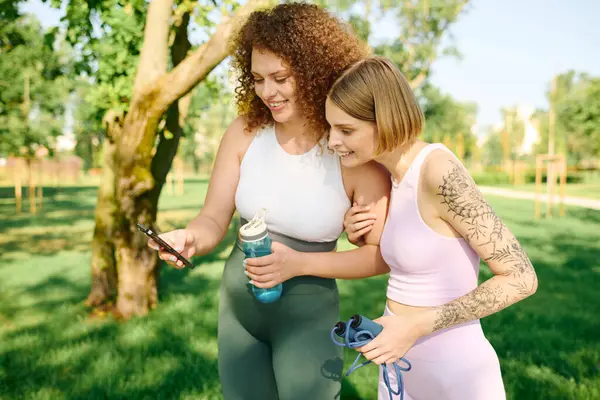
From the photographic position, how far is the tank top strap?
1855 mm

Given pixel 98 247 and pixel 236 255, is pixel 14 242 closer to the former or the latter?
pixel 98 247

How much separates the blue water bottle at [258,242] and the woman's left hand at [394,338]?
0.45m

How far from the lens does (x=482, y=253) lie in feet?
5.77

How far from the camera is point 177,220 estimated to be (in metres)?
16.5

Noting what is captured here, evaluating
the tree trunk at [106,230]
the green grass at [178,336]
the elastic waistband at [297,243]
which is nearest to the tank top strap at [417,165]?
the elastic waistband at [297,243]

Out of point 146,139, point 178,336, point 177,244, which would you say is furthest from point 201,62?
point 177,244

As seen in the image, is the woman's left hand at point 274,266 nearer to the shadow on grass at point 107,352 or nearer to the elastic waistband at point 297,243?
the elastic waistband at point 297,243

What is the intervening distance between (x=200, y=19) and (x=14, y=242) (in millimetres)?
9136

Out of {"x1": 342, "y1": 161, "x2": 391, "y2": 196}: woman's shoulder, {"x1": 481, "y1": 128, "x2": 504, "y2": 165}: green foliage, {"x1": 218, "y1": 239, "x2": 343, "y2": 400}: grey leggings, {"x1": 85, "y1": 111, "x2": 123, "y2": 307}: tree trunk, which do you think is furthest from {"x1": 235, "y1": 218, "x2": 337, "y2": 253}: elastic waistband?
{"x1": 481, "y1": 128, "x2": 504, "y2": 165}: green foliage

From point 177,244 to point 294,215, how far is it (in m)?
0.48

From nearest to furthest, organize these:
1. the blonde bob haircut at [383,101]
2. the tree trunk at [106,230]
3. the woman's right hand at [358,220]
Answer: the blonde bob haircut at [383,101] → the woman's right hand at [358,220] → the tree trunk at [106,230]

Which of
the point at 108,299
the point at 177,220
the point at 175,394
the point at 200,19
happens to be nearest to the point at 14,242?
the point at 177,220

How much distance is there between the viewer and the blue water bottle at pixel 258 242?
1.88 m

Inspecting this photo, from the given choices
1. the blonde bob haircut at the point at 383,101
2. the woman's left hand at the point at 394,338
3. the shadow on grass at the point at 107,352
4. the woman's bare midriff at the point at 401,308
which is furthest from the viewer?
the shadow on grass at the point at 107,352
